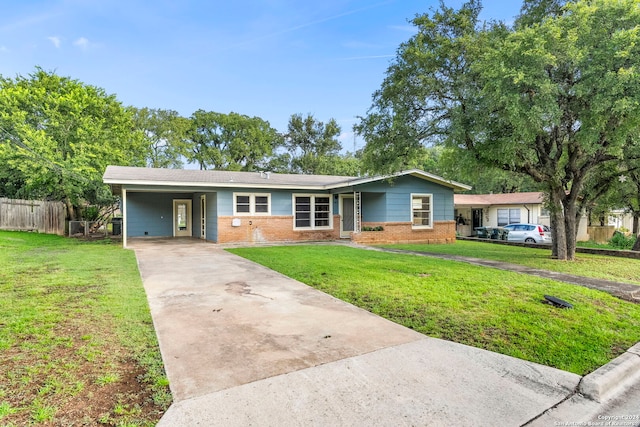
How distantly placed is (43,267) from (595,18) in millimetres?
13476

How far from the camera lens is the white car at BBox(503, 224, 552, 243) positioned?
18281mm

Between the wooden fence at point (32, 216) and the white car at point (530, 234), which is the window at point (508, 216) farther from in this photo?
the wooden fence at point (32, 216)

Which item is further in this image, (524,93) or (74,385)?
(524,93)

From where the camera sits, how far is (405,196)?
16469mm

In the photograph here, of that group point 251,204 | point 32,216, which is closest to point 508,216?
point 251,204

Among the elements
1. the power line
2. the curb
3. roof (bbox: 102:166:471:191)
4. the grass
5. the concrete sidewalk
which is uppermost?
the power line

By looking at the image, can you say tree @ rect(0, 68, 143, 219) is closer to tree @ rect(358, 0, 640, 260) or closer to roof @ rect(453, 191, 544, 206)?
tree @ rect(358, 0, 640, 260)

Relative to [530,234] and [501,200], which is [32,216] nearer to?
[530,234]

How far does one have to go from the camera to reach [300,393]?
2732 mm

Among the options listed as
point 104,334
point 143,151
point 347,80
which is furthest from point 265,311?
point 143,151

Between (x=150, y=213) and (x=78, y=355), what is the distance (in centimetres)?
1681

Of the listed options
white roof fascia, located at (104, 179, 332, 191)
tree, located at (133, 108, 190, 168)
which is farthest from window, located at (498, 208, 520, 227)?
tree, located at (133, 108, 190, 168)

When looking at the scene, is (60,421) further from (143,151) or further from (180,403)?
(143,151)

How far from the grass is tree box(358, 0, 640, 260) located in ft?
25.6
